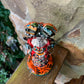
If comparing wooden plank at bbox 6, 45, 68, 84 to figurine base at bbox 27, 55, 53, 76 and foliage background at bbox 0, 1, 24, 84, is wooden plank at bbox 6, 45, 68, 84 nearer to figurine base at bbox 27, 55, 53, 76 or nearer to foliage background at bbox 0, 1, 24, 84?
figurine base at bbox 27, 55, 53, 76

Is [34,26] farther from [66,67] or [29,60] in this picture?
[66,67]

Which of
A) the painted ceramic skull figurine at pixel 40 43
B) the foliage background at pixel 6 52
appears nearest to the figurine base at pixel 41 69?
the painted ceramic skull figurine at pixel 40 43

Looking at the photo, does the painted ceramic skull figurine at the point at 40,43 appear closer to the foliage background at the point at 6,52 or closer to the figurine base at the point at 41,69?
the figurine base at the point at 41,69

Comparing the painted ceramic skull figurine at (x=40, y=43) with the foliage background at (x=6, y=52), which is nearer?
the painted ceramic skull figurine at (x=40, y=43)

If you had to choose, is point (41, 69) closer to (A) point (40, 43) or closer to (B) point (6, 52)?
(A) point (40, 43)

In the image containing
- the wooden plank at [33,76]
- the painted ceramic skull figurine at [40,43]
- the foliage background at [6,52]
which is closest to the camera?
the painted ceramic skull figurine at [40,43]

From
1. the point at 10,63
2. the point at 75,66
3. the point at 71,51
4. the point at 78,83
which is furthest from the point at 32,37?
the point at 78,83

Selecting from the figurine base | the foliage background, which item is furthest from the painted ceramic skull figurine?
the foliage background
